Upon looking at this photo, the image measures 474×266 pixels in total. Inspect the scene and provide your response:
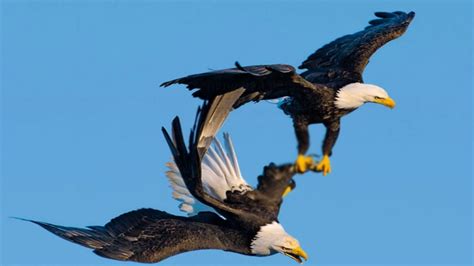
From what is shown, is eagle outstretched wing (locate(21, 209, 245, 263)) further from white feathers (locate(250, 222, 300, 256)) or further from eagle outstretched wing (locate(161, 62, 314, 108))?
eagle outstretched wing (locate(161, 62, 314, 108))

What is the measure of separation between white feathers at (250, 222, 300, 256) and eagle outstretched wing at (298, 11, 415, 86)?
4.56ft

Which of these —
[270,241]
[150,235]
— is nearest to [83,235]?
[150,235]

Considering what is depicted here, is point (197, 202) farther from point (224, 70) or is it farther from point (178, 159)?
point (224, 70)

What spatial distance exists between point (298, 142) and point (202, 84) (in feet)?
3.24

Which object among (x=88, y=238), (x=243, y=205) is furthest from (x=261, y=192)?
(x=88, y=238)

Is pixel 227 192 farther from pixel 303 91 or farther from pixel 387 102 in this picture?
pixel 387 102

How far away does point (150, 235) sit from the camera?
1572 centimetres

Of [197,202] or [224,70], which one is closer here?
[224,70]

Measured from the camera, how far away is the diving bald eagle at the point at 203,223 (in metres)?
15.1

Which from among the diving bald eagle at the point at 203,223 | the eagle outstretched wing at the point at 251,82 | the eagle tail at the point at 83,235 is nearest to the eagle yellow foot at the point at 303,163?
the eagle outstretched wing at the point at 251,82

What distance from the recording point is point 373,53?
16125 mm

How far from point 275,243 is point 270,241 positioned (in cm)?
5

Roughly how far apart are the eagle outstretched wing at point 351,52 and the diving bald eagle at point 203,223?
1119 millimetres

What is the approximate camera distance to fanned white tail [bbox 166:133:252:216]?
15.9 meters
